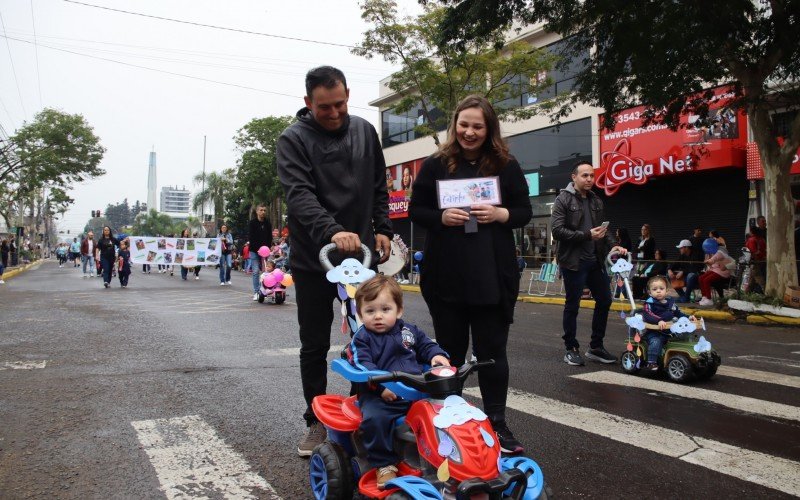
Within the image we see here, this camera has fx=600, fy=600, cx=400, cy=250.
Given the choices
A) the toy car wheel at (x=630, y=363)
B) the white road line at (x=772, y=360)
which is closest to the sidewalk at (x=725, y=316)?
the white road line at (x=772, y=360)

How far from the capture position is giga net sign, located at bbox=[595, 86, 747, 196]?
1695 cm

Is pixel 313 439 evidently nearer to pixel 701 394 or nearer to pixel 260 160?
pixel 701 394

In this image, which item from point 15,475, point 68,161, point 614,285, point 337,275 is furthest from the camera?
point 68,161

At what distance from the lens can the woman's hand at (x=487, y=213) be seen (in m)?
3.16

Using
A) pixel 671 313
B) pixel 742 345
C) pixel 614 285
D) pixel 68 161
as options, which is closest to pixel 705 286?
pixel 614 285

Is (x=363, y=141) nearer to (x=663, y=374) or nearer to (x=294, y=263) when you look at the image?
(x=294, y=263)

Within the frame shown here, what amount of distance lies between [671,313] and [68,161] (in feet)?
111

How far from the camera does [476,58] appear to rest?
19.6m

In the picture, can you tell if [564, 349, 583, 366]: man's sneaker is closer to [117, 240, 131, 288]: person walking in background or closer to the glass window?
[117, 240, 131, 288]: person walking in background

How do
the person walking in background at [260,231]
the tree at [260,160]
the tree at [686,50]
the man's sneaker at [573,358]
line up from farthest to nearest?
the tree at [260,160], the person walking in background at [260,231], the tree at [686,50], the man's sneaker at [573,358]

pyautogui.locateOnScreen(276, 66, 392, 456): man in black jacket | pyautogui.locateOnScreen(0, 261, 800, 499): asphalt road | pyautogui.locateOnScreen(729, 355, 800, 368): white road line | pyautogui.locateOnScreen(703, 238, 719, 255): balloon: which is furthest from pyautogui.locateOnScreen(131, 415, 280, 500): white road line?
pyautogui.locateOnScreen(703, 238, 719, 255): balloon

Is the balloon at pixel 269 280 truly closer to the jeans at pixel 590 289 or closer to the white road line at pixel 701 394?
the jeans at pixel 590 289

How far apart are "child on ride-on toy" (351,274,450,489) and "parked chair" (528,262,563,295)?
12673 millimetres

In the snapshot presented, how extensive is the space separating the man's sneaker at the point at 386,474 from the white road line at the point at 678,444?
5.75 feet
